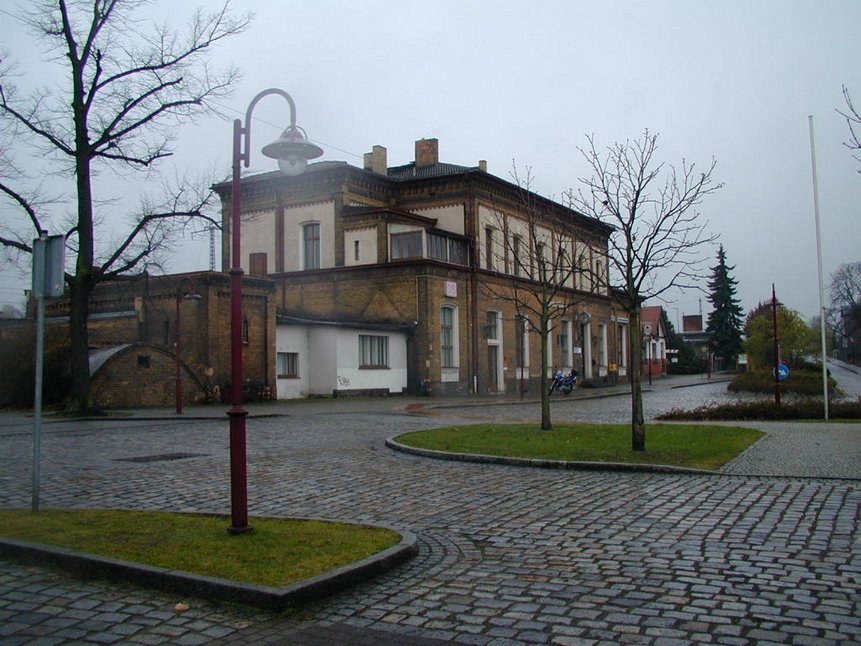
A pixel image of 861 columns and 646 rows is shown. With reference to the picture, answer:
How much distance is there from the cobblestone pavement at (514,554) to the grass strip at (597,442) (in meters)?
0.73

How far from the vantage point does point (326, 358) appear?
38.1m

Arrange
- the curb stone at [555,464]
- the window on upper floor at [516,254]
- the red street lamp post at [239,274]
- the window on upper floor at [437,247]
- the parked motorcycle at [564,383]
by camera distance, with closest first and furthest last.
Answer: the red street lamp post at [239,274], the curb stone at [555,464], the window on upper floor at [516,254], the window on upper floor at [437,247], the parked motorcycle at [564,383]

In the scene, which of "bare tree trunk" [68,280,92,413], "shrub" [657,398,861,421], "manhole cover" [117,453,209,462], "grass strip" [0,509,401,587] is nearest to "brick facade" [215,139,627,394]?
"bare tree trunk" [68,280,92,413]

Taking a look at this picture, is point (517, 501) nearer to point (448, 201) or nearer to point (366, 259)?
point (366, 259)

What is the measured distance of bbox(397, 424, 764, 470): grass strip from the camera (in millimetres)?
13102

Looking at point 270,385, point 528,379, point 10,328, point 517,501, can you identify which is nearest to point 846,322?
point 528,379

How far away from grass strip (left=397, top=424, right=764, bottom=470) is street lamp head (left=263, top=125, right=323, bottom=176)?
24.0 ft

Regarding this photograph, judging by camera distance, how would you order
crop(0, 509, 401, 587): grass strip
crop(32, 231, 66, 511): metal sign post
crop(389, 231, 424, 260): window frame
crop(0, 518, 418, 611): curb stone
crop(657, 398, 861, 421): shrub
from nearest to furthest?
crop(0, 518, 418, 611): curb stone < crop(0, 509, 401, 587): grass strip < crop(32, 231, 66, 511): metal sign post < crop(657, 398, 861, 421): shrub < crop(389, 231, 424, 260): window frame

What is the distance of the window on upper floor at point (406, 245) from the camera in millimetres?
42125

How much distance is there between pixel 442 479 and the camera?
11672mm

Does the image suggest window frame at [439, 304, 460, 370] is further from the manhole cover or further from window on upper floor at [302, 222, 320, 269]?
the manhole cover

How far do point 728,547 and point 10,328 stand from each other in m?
32.4

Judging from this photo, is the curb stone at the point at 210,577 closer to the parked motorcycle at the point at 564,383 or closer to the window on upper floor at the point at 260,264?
the window on upper floor at the point at 260,264

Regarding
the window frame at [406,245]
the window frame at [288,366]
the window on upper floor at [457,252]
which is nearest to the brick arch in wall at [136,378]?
the window frame at [288,366]
